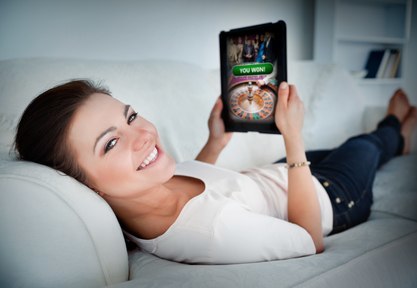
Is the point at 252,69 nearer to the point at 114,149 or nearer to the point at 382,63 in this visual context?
the point at 114,149

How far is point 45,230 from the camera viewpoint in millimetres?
491

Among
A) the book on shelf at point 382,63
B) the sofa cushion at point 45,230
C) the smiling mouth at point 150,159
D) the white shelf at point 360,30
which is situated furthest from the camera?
the book on shelf at point 382,63

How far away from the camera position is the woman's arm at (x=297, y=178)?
26.9 inches

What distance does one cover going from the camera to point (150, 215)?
672 mm

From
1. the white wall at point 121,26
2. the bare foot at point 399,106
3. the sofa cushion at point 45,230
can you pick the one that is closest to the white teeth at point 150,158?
the sofa cushion at point 45,230

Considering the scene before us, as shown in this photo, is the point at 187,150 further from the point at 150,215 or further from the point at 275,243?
the point at 275,243

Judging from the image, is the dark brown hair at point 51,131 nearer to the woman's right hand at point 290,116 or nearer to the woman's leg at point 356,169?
the woman's right hand at point 290,116

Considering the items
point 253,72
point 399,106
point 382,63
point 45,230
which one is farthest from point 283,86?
point 382,63

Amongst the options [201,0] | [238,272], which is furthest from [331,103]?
[238,272]

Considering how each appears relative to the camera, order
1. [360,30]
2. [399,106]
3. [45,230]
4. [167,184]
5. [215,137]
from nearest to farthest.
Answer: [45,230]
[167,184]
[215,137]
[399,106]
[360,30]

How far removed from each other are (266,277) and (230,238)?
0.09 metres

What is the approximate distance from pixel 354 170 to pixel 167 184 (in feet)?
1.79

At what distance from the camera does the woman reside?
0.56 m

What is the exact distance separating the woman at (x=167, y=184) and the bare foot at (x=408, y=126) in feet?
2.40
